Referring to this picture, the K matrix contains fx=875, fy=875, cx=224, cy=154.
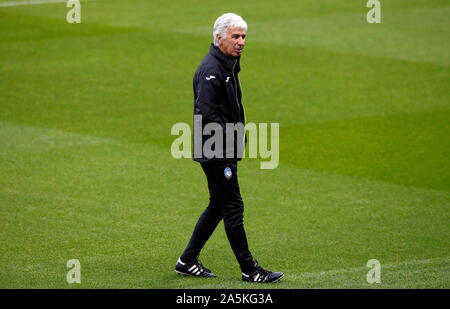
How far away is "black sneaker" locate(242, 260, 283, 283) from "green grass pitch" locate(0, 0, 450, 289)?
0.57ft

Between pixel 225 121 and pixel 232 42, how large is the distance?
Result: 734 mm

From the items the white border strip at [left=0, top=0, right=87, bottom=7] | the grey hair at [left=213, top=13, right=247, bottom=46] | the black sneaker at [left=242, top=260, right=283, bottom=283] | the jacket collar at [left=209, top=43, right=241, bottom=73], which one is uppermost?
the white border strip at [left=0, top=0, right=87, bottom=7]

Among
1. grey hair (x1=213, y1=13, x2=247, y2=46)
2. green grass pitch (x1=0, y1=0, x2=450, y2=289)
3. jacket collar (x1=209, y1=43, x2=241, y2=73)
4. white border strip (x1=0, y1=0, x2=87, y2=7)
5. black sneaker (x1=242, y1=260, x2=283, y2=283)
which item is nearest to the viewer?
grey hair (x1=213, y1=13, x2=247, y2=46)

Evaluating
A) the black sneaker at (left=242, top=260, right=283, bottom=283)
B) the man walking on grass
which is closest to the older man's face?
the man walking on grass

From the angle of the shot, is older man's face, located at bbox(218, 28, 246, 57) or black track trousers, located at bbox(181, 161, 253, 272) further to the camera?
black track trousers, located at bbox(181, 161, 253, 272)

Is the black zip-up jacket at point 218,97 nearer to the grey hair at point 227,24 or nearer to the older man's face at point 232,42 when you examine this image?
the older man's face at point 232,42

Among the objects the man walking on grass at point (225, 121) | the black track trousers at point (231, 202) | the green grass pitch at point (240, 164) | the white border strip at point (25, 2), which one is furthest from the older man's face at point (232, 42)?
the white border strip at point (25, 2)

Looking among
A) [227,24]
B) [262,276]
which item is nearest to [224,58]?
[227,24]

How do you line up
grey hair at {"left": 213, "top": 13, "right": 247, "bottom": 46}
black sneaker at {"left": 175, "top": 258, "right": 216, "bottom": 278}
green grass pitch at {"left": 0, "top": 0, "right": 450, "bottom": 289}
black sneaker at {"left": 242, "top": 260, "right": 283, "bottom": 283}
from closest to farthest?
grey hair at {"left": 213, "top": 13, "right": 247, "bottom": 46}, black sneaker at {"left": 242, "top": 260, "right": 283, "bottom": 283}, black sneaker at {"left": 175, "top": 258, "right": 216, "bottom": 278}, green grass pitch at {"left": 0, "top": 0, "right": 450, "bottom": 289}

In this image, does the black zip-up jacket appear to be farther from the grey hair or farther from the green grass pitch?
the green grass pitch

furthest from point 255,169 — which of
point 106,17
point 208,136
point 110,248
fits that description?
point 106,17

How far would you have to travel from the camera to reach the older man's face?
8.09 m

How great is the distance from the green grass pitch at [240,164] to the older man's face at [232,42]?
220 centimetres

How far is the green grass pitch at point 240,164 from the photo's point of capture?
9.35 m
